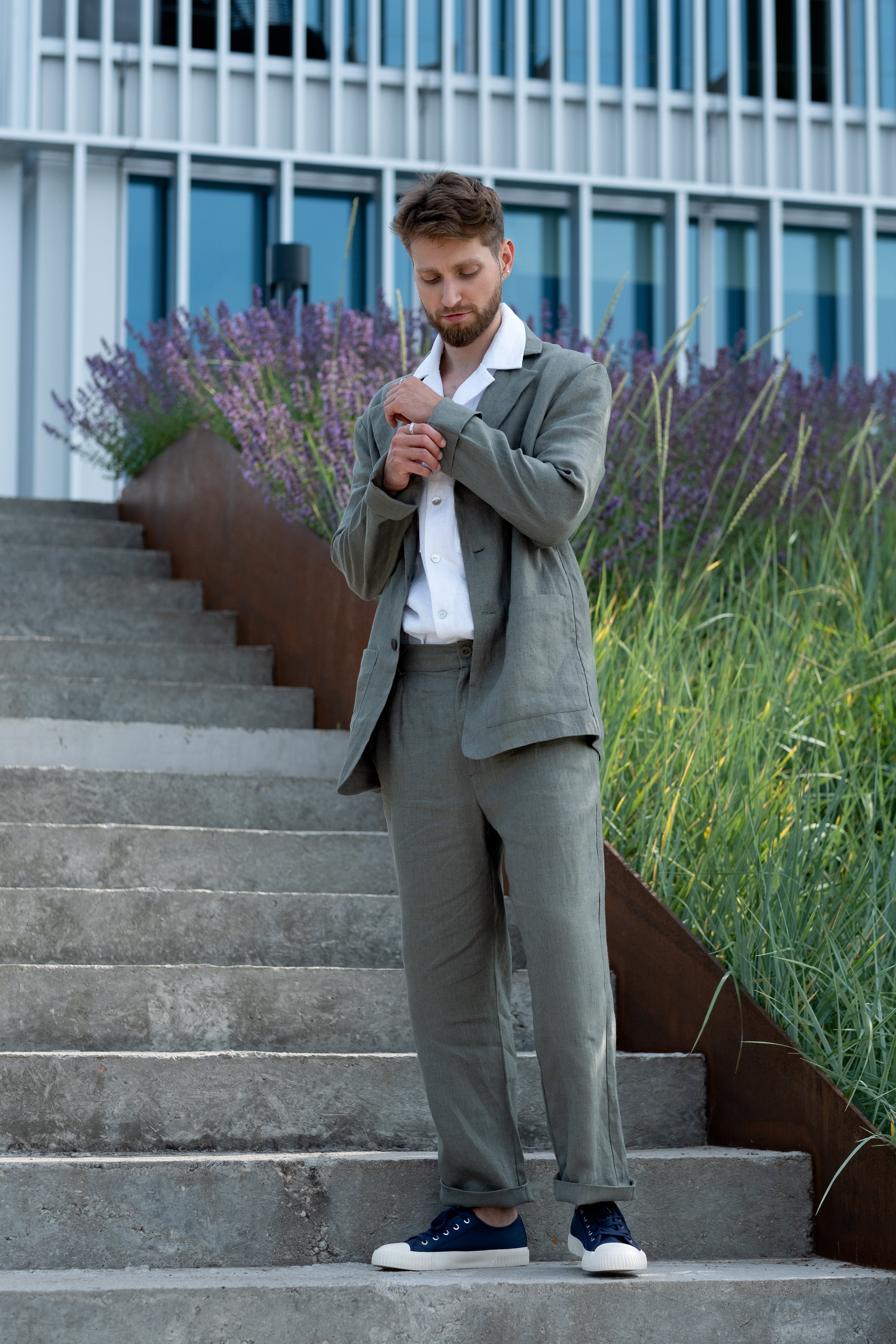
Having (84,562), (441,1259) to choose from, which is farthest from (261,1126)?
(84,562)

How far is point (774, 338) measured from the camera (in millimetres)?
9828

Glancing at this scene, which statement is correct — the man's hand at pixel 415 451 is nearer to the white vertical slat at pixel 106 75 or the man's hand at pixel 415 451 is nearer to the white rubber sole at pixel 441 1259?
the white rubber sole at pixel 441 1259

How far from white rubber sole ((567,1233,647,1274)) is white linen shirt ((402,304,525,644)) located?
2.54 feet

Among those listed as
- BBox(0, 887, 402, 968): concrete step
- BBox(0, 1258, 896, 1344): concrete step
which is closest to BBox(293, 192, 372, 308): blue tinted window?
BBox(0, 887, 402, 968): concrete step

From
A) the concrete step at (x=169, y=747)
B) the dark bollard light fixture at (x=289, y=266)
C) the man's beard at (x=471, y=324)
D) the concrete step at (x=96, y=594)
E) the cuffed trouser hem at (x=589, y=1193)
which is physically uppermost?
the dark bollard light fixture at (x=289, y=266)

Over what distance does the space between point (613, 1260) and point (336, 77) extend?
872 cm

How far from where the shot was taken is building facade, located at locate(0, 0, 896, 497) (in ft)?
30.1

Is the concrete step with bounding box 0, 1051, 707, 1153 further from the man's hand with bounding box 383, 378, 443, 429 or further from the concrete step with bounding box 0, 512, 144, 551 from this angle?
the concrete step with bounding box 0, 512, 144, 551

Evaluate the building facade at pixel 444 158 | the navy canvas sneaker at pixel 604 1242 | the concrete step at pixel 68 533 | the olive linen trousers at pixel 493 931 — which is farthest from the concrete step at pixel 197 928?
the building facade at pixel 444 158

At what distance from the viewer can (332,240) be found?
963 centimetres

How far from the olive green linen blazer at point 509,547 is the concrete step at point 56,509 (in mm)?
3590

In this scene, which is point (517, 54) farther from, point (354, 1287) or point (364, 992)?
point (354, 1287)

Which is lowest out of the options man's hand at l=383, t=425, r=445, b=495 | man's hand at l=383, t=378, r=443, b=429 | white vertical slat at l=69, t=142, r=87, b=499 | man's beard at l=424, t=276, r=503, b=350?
man's hand at l=383, t=425, r=445, b=495

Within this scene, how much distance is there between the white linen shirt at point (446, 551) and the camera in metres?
1.99
